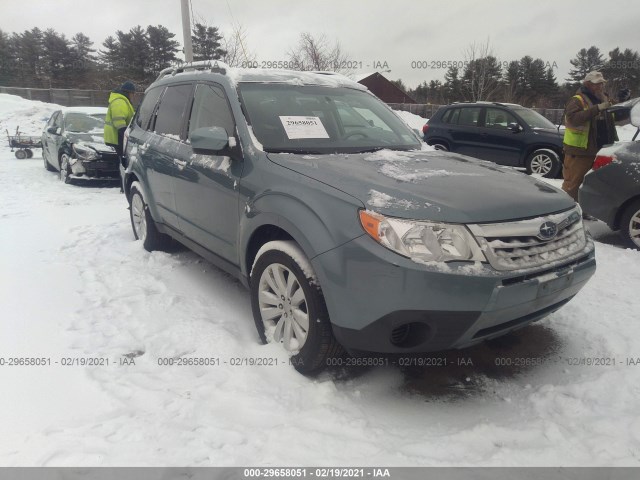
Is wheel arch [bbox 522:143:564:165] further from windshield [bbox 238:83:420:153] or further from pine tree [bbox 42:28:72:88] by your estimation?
pine tree [bbox 42:28:72:88]

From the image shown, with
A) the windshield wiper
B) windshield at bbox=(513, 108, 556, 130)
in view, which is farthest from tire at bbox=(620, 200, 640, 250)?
windshield at bbox=(513, 108, 556, 130)

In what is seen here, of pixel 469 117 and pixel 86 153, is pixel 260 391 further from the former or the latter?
pixel 469 117

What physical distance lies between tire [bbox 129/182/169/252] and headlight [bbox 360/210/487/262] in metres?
3.14

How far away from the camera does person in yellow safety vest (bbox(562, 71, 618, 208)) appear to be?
18.0 feet

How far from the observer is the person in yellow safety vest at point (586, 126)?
5473 mm

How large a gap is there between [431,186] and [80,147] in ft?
27.8

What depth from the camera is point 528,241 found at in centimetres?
224

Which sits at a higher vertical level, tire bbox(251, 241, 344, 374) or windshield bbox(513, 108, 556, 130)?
windshield bbox(513, 108, 556, 130)

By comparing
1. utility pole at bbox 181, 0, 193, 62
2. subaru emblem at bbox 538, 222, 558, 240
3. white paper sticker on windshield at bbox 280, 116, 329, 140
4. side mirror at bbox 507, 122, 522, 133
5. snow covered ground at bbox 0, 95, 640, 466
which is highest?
utility pole at bbox 181, 0, 193, 62

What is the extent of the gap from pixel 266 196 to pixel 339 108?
1201 mm

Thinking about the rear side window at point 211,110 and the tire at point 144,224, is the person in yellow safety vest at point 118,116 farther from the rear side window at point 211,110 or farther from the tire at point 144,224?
the rear side window at point 211,110

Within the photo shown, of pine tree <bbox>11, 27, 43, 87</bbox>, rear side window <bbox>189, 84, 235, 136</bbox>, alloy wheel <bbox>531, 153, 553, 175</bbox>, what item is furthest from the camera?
pine tree <bbox>11, 27, 43, 87</bbox>

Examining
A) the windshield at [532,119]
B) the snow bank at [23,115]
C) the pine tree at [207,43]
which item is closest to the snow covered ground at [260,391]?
the windshield at [532,119]

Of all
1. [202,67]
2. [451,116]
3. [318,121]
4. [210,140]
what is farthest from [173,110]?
[451,116]
